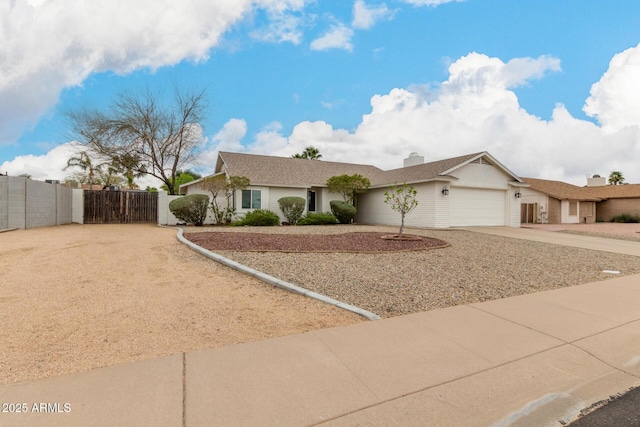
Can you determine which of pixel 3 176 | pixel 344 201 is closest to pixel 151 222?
pixel 3 176

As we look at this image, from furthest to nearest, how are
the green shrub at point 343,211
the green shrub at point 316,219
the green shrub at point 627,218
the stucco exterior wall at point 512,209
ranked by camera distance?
the green shrub at point 627,218
the green shrub at point 343,211
the stucco exterior wall at point 512,209
the green shrub at point 316,219

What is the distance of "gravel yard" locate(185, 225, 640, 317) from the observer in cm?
530

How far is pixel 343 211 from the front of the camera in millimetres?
20219

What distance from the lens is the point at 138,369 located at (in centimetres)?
292

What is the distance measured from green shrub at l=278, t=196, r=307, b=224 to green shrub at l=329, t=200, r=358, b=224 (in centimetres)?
244

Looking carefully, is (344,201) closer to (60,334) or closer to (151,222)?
(151,222)

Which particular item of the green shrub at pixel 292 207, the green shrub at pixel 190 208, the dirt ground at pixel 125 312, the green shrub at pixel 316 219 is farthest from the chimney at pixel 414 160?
the dirt ground at pixel 125 312

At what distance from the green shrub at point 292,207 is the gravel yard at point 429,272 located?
28.4 feet

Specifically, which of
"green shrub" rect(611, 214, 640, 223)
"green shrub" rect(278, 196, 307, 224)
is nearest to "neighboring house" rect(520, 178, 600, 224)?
"green shrub" rect(611, 214, 640, 223)

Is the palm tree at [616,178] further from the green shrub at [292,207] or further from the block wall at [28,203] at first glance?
the block wall at [28,203]

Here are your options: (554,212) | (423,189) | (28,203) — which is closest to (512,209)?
(423,189)

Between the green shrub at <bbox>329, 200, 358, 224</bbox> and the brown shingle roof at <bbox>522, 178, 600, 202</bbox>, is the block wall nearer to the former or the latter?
the green shrub at <bbox>329, 200, 358, 224</bbox>

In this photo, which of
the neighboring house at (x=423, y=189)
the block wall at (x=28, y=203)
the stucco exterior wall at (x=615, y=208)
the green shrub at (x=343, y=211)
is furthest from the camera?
the stucco exterior wall at (x=615, y=208)

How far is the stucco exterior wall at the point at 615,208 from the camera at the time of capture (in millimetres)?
27766
